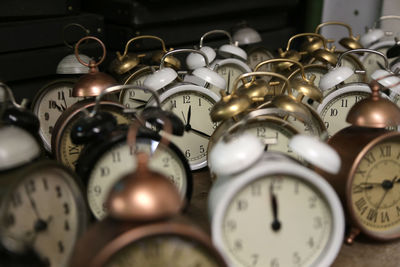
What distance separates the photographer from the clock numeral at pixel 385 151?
4.37 feet

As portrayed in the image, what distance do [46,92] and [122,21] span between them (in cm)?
87

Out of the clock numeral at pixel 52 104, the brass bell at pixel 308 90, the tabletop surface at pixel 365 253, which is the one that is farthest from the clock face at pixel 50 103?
the brass bell at pixel 308 90

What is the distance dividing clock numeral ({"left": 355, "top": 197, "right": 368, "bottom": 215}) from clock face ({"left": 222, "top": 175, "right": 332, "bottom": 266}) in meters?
0.20

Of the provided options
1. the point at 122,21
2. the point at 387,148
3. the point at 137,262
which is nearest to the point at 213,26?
the point at 122,21

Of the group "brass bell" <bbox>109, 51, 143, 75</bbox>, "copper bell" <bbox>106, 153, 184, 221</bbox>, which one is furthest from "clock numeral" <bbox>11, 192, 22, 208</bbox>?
"brass bell" <bbox>109, 51, 143, 75</bbox>

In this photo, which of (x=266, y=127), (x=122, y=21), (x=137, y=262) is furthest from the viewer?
(x=122, y=21)

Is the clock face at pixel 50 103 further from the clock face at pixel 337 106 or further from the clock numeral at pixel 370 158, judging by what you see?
the clock numeral at pixel 370 158

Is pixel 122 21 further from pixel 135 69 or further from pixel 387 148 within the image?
pixel 387 148

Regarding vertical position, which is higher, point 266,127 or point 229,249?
point 266,127

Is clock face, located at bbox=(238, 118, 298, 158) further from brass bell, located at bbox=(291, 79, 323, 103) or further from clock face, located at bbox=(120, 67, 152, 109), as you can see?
clock face, located at bbox=(120, 67, 152, 109)

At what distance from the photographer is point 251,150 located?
3.59 feet

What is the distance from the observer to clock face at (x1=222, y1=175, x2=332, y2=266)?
1.12 m

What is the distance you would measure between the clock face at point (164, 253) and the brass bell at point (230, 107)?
0.52 m

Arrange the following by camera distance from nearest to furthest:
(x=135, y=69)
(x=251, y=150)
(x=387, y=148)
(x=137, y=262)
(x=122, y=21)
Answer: (x=137, y=262) < (x=251, y=150) < (x=387, y=148) < (x=135, y=69) < (x=122, y=21)
